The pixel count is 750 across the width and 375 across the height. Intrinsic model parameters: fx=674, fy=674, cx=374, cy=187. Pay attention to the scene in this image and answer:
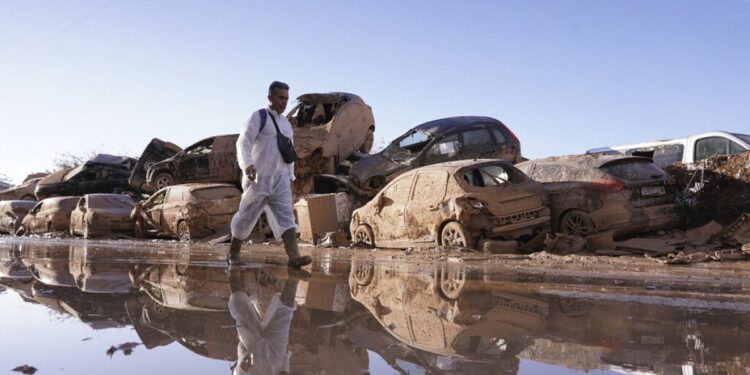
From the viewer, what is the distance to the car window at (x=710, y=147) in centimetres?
1398

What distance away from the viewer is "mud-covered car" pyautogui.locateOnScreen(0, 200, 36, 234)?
22828 mm

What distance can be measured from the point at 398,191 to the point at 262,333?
26.4 feet

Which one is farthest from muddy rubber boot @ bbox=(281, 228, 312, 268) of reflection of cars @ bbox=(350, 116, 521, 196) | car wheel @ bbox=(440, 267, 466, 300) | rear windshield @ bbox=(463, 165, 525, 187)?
reflection of cars @ bbox=(350, 116, 521, 196)

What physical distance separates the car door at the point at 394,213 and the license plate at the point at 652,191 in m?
3.63

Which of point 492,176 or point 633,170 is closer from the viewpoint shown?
point 492,176

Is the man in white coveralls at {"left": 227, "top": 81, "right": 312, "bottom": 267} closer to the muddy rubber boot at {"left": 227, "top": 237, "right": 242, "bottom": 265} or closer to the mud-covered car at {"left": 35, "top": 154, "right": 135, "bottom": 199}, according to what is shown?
the muddy rubber boot at {"left": 227, "top": 237, "right": 242, "bottom": 265}

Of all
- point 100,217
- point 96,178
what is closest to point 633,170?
point 100,217

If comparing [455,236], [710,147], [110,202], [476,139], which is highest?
[476,139]

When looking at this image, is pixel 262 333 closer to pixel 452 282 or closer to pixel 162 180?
pixel 452 282

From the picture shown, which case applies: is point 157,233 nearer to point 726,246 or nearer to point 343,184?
point 343,184

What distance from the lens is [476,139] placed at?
14672 mm

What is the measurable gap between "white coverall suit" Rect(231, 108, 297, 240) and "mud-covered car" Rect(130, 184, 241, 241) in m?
7.90

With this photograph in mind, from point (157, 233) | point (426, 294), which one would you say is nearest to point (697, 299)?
point (426, 294)

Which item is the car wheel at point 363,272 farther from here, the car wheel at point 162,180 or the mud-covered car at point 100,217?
the car wheel at point 162,180
